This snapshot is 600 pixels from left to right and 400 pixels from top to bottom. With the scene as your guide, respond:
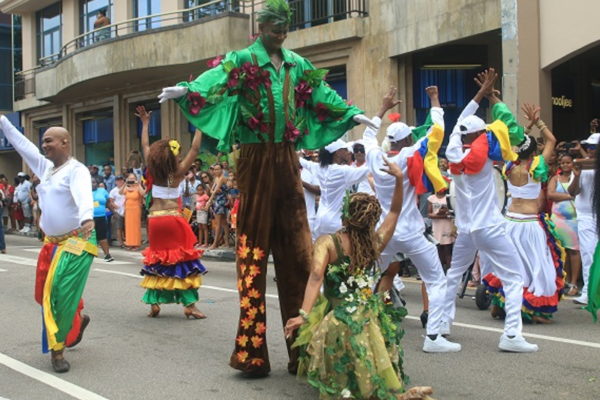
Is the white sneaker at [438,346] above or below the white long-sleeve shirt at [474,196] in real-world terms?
below

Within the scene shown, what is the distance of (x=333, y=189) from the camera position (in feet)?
32.7

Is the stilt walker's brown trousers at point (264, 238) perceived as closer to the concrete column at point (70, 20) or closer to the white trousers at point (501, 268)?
the white trousers at point (501, 268)

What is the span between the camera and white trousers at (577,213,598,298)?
10.1 metres

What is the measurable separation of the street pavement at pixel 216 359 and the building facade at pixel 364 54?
724cm

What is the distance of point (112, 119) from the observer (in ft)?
102

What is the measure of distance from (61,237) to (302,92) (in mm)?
2364

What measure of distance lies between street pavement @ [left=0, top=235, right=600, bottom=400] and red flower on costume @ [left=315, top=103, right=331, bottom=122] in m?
1.98

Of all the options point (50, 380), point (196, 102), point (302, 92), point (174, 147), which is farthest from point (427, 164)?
point (50, 380)


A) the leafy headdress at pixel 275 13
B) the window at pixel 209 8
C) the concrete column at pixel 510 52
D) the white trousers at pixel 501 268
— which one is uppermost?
the window at pixel 209 8

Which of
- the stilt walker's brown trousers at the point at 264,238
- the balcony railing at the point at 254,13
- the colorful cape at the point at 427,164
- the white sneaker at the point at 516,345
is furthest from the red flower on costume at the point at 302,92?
the balcony railing at the point at 254,13

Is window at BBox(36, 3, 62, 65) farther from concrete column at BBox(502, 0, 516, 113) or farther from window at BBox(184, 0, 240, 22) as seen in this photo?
concrete column at BBox(502, 0, 516, 113)

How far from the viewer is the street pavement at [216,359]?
5863 mm

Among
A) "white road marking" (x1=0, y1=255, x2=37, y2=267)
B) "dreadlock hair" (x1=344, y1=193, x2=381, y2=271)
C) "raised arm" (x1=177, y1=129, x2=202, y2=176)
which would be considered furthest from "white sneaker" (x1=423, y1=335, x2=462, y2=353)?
"white road marking" (x1=0, y1=255, x2=37, y2=267)

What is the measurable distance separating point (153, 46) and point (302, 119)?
18921mm
